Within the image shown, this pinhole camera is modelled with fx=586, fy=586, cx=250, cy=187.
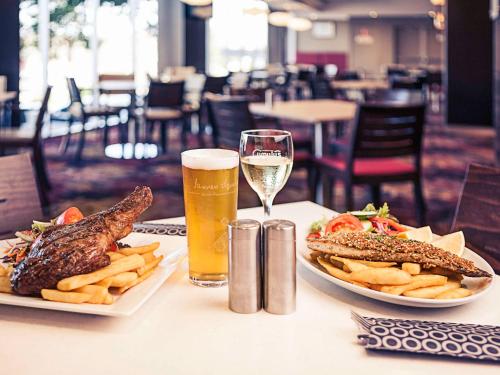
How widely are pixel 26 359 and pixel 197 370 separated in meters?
0.21

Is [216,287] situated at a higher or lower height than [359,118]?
lower

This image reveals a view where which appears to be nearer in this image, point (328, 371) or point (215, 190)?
point (328, 371)

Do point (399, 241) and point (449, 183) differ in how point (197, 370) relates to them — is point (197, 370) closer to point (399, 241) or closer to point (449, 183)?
point (399, 241)

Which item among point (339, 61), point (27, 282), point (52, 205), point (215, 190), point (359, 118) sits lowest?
point (52, 205)

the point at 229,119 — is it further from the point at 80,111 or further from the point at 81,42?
the point at 81,42

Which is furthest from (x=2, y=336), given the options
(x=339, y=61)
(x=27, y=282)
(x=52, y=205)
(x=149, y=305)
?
(x=339, y=61)

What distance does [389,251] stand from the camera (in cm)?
87

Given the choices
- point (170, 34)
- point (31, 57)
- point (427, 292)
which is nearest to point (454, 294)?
point (427, 292)

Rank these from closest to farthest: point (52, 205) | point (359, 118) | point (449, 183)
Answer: point (359, 118)
point (52, 205)
point (449, 183)

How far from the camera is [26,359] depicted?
0.70 meters

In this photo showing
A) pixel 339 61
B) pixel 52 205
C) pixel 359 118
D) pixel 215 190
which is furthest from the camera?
pixel 339 61

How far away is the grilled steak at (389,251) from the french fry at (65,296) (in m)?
0.35

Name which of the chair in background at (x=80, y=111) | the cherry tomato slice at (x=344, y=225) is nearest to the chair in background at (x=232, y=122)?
the cherry tomato slice at (x=344, y=225)

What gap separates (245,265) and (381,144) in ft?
8.62
